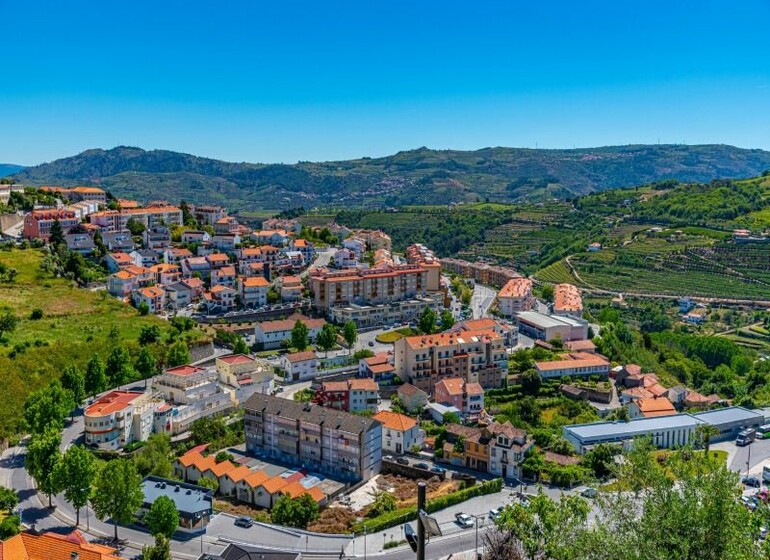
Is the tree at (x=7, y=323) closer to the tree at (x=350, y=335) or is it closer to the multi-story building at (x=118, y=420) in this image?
the multi-story building at (x=118, y=420)

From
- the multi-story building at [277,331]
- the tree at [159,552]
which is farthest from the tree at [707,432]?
the multi-story building at [277,331]

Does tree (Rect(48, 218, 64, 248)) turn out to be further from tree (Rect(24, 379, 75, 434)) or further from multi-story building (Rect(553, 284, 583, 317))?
multi-story building (Rect(553, 284, 583, 317))

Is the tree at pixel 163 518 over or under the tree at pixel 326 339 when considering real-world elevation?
under

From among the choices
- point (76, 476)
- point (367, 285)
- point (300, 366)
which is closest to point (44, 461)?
point (76, 476)

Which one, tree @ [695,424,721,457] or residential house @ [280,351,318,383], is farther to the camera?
residential house @ [280,351,318,383]

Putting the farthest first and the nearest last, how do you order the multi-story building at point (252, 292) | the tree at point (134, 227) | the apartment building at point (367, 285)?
the tree at point (134, 227) → the apartment building at point (367, 285) → the multi-story building at point (252, 292)

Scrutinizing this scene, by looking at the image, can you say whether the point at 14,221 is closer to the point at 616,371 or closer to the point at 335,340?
the point at 335,340

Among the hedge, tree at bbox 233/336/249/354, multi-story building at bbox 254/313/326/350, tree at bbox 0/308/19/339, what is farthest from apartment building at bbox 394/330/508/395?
tree at bbox 0/308/19/339

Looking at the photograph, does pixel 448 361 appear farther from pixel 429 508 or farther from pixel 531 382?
pixel 429 508
